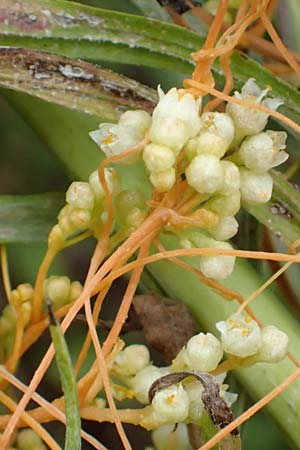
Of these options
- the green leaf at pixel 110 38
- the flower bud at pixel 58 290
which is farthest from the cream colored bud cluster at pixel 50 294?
the green leaf at pixel 110 38

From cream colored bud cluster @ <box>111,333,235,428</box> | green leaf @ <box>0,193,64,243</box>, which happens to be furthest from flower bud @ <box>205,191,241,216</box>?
green leaf @ <box>0,193,64,243</box>

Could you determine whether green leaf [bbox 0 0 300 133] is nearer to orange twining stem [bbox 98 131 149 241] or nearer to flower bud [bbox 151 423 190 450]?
orange twining stem [bbox 98 131 149 241]

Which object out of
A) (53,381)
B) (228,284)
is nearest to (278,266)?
(228,284)

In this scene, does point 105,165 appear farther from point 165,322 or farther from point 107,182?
point 165,322

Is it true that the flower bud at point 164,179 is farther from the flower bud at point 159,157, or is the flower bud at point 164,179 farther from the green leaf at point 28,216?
the green leaf at point 28,216

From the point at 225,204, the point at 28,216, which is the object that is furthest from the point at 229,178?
the point at 28,216

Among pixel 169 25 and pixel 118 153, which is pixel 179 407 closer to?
pixel 118 153
